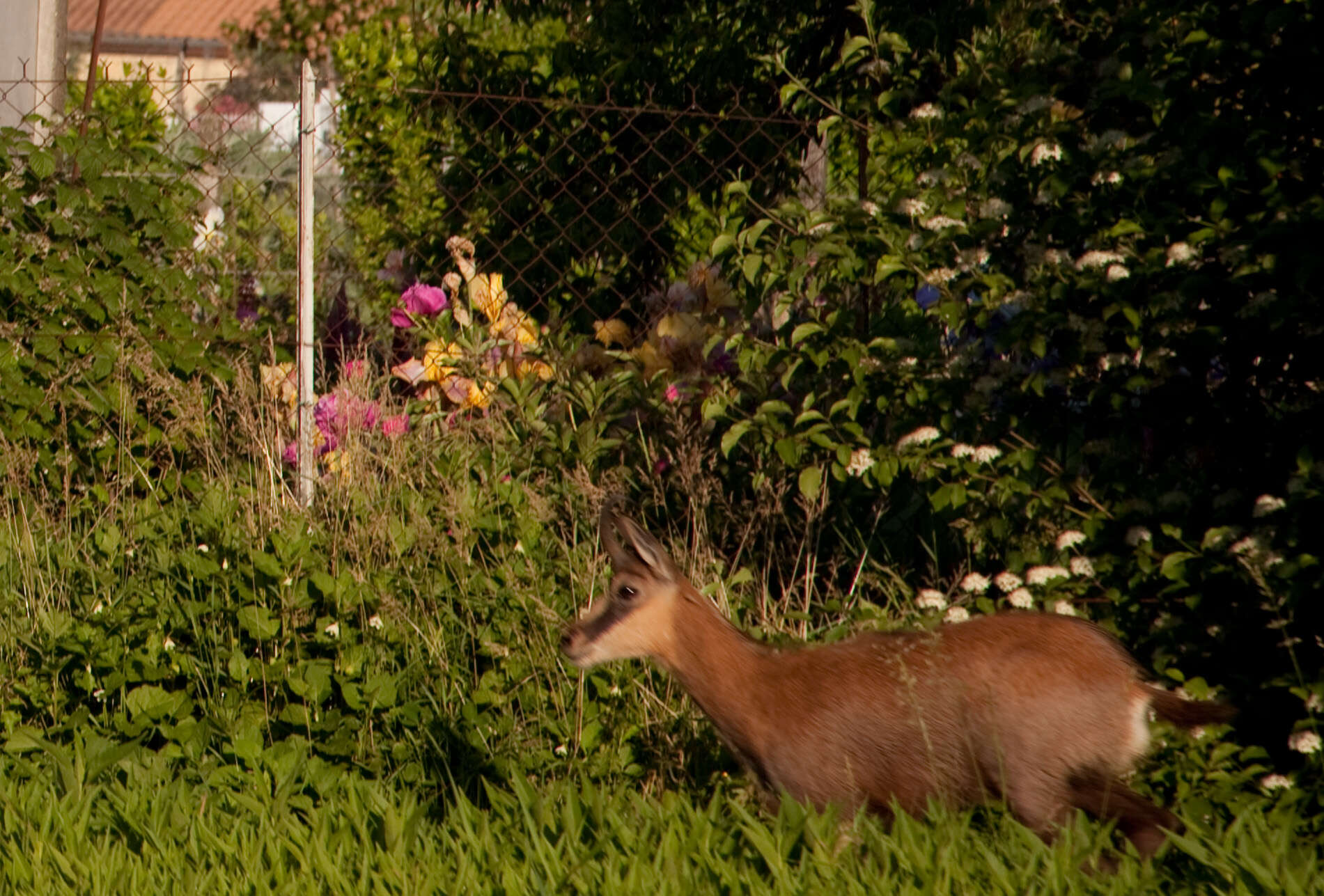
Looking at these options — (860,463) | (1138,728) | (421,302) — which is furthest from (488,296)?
(1138,728)

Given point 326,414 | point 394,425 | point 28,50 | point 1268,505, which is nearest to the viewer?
point 1268,505

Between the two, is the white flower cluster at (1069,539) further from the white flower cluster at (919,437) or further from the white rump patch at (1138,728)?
the white rump patch at (1138,728)

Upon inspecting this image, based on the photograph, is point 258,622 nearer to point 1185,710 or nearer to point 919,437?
point 919,437

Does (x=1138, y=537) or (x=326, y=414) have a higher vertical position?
(x=1138, y=537)

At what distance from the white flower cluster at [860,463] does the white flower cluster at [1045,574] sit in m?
0.54

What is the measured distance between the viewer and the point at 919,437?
Answer: 4531 millimetres

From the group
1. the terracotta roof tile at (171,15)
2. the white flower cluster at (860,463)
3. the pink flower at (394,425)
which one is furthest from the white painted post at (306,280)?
the terracotta roof tile at (171,15)

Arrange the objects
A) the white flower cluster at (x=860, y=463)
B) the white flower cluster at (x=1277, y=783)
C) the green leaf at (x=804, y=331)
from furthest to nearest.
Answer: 1. the green leaf at (x=804, y=331)
2. the white flower cluster at (x=860, y=463)
3. the white flower cluster at (x=1277, y=783)

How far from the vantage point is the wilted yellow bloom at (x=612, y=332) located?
20.6 feet

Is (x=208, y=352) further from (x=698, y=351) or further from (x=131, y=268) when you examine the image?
(x=698, y=351)

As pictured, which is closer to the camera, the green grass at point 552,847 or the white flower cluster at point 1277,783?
the green grass at point 552,847

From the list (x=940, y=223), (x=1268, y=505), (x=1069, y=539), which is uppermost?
(x=940, y=223)

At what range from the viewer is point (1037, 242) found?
15.0 ft

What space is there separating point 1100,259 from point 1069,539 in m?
0.72
